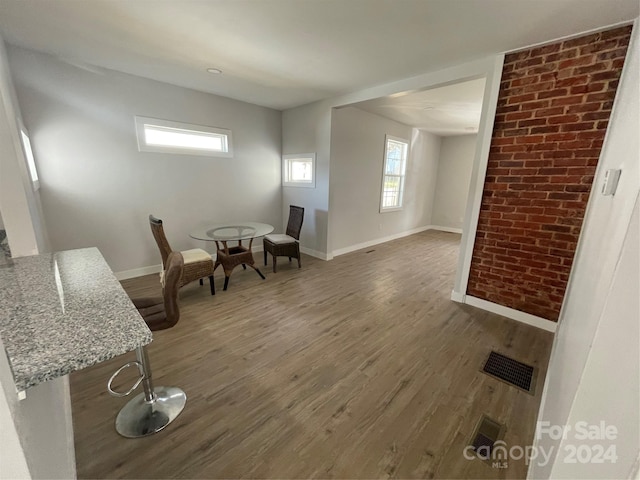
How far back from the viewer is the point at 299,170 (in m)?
4.86

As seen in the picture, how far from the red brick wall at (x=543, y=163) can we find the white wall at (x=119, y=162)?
12.1 ft

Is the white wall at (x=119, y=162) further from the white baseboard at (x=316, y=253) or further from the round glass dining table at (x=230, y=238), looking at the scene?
the white baseboard at (x=316, y=253)

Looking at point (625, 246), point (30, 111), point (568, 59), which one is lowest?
point (625, 246)

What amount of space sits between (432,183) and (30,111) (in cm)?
→ 776

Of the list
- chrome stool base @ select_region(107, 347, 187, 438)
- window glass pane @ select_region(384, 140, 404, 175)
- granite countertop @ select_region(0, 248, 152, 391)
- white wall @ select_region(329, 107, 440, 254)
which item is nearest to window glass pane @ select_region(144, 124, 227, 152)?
white wall @ select_region(329, 107, 440, 254)

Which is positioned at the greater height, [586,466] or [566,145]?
[566,145]

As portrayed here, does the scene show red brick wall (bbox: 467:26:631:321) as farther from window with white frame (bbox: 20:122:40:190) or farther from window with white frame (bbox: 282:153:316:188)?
window with white frame (bbox: 20:122:40:190)

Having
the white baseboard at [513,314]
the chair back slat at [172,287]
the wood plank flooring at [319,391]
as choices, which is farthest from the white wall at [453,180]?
the chair back slat at [172,287]

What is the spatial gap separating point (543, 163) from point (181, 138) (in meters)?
4.41

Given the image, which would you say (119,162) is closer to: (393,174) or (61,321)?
(61,321)

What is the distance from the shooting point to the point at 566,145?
2.22 metres

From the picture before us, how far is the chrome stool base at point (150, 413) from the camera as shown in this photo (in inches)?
58.2

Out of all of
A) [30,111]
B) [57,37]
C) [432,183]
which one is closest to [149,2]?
[57,37]

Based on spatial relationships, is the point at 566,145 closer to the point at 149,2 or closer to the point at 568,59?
the point at 568,59
